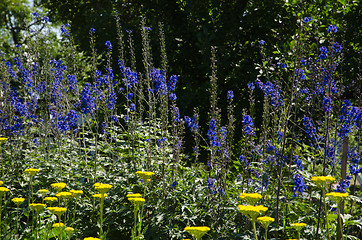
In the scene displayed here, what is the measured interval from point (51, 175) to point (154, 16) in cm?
437

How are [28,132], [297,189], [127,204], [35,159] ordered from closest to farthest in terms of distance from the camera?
1. [297,189]
2. [127,204]
3. [35,159]
4. [28,132]

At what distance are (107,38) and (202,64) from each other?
2172 mm

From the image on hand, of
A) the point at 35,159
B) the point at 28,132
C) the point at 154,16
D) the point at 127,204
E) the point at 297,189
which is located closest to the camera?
the point at 297,189

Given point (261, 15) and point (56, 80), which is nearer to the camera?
point (56, 80)

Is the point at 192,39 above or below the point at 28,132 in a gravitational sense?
above

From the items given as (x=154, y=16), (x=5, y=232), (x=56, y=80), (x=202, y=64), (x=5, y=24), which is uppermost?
(x=5, y=24)

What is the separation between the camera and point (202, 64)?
6902 mm

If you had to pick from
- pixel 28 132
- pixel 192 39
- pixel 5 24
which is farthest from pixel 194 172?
pixel 5 24

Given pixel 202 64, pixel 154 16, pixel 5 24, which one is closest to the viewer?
pixel 202 64

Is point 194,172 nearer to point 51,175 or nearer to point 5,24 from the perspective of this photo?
point 51,175

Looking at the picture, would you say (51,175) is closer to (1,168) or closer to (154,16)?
(1,168)

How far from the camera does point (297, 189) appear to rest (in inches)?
135

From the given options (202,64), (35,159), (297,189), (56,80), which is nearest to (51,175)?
(35,159)

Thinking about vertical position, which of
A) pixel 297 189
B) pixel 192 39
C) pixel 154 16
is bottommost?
pixel 297 189
